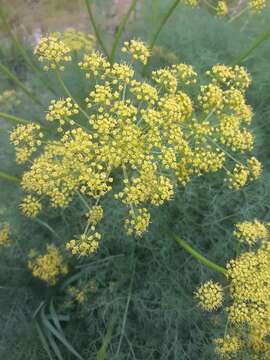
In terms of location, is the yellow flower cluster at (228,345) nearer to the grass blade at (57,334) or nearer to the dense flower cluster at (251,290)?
the dense flower cluster at (251,290)

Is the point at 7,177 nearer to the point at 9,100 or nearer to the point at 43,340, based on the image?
the point at 43,340

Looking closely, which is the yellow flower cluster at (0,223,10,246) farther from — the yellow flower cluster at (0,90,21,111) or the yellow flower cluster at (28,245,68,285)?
the yellow flower cluster at (0,90,21,111)

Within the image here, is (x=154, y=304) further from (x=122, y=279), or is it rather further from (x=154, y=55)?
(x=154, y=55)

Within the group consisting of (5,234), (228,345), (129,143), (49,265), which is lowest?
(228,345)

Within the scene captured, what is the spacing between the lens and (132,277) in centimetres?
409

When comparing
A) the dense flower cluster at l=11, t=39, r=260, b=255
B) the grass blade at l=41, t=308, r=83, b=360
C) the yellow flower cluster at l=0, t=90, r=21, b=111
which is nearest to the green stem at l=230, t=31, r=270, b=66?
the dense flower cluster at l=11, t=39, r=260, b=255

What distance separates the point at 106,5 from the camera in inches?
233

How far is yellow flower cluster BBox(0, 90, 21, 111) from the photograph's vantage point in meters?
4.87

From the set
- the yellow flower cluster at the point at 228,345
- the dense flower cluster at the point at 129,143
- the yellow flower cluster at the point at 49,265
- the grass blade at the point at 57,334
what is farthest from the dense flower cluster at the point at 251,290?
the yellow flower cluster at the point at 49,265

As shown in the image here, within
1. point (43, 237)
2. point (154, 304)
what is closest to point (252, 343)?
point (154, 304)

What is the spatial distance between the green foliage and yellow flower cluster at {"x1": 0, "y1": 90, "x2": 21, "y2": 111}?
0.70ft

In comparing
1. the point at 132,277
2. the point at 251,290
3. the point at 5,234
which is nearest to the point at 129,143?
the point at 251,290

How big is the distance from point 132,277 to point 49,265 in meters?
0.85

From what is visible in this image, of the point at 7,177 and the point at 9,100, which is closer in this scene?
the point at 7,177
